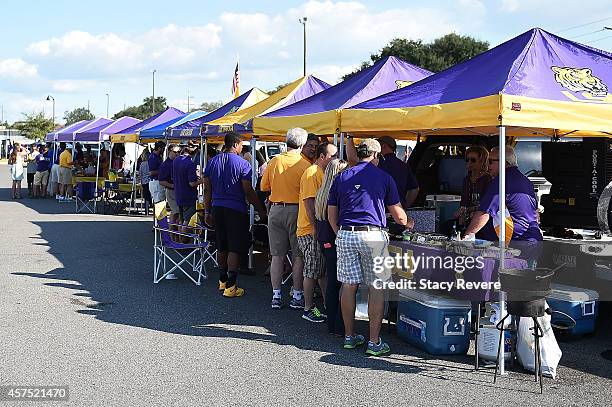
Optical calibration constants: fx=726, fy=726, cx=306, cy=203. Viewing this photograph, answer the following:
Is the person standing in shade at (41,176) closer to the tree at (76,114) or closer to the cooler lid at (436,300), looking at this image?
the cooler lid at (436,300)

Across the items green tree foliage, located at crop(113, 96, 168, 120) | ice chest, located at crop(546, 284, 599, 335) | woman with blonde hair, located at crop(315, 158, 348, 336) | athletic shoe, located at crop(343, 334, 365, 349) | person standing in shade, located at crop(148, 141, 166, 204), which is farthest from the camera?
green tree foliage, located at crop(113, 96, 168, 120)

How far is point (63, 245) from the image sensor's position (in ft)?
41.7

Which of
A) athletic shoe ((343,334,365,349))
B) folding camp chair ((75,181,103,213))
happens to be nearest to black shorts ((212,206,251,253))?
athletic shoe ((343,334,365,349))

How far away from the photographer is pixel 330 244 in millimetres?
6539

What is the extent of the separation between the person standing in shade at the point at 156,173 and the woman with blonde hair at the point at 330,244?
28.2ft

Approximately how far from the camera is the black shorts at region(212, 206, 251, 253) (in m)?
8.19

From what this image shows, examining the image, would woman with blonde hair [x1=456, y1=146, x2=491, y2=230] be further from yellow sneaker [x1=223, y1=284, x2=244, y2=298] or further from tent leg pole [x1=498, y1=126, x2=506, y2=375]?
yellow sneaker [x1=223, y1=284, x2=244, y2=298]

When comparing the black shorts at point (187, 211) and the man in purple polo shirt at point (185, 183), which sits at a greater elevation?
the man in purple polo shirt at point (185, 183)

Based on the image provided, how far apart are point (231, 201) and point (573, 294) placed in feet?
12.2

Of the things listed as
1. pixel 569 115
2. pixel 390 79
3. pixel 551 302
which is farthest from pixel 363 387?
pixel 390 79

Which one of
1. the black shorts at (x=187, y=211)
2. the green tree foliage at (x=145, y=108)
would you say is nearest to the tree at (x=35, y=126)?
the green tree foliage at (x=145, y=108)

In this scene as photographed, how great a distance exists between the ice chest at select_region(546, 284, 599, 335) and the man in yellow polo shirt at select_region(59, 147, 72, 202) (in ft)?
64.4

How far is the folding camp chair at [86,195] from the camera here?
20.8m

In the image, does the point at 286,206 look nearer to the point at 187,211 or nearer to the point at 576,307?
the point at 576,307
